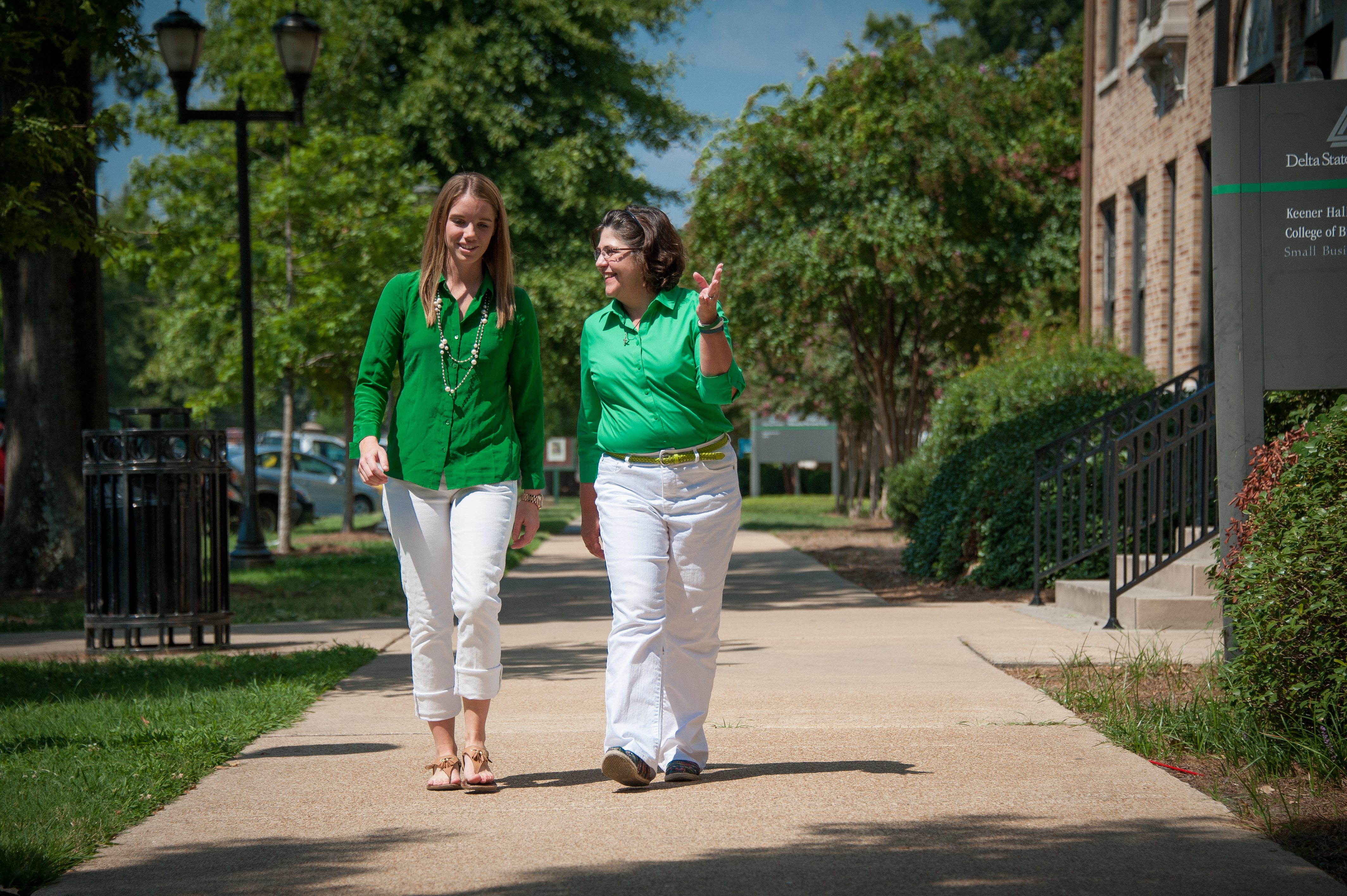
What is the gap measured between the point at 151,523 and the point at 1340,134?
651 centimetres

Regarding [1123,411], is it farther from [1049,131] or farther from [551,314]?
[551,314]

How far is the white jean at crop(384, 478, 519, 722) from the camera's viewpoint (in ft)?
14.4

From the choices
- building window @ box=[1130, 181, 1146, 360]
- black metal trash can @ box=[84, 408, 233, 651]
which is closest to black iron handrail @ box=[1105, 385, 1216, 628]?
black metal trash can @ box=[84, 408, 233, 651]

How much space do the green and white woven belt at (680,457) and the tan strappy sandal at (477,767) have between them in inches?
43.0

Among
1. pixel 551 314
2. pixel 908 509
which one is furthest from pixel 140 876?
pixel 551 314

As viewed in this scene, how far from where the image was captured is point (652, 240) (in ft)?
14.9

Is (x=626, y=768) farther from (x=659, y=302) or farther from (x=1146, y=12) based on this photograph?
(x=1146, y=12)

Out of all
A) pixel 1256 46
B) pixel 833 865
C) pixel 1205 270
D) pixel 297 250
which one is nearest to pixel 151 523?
pixel 833 865

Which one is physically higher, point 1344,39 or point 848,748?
point 1344,39

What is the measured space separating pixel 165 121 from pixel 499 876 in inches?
691

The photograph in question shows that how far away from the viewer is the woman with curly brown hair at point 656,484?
14.5ft

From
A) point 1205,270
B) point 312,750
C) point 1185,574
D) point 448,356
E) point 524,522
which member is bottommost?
point 312,750

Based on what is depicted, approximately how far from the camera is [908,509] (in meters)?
18.1

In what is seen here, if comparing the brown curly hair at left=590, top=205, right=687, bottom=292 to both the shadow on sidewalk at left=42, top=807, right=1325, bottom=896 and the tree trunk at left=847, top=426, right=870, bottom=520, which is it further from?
the tree trunk at left=847, top=426, right=870, bottom=520
